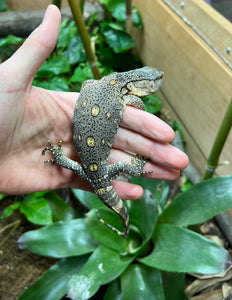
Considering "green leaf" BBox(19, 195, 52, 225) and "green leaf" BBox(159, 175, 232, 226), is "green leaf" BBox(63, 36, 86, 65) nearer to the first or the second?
"green leaf" BBox(19, 195, 52, 225)

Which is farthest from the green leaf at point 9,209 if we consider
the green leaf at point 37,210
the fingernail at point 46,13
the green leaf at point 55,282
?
the fingernail at point 46,13

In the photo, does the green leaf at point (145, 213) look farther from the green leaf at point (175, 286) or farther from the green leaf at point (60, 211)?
the green leaf at point (60, 211)

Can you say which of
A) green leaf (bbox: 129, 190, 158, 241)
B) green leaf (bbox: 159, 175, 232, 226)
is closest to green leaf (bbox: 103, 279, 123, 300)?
green leaf (bbox: 129, 190, 158, 241)

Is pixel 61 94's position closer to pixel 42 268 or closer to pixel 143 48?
pixel 143 48

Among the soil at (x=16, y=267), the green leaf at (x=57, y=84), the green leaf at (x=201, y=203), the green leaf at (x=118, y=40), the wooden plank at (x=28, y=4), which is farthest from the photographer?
the green leaf at (x=118, y=40)

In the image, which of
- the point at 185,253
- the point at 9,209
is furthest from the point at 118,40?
the point at 185,253

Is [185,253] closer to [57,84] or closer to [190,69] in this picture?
[190,69]
